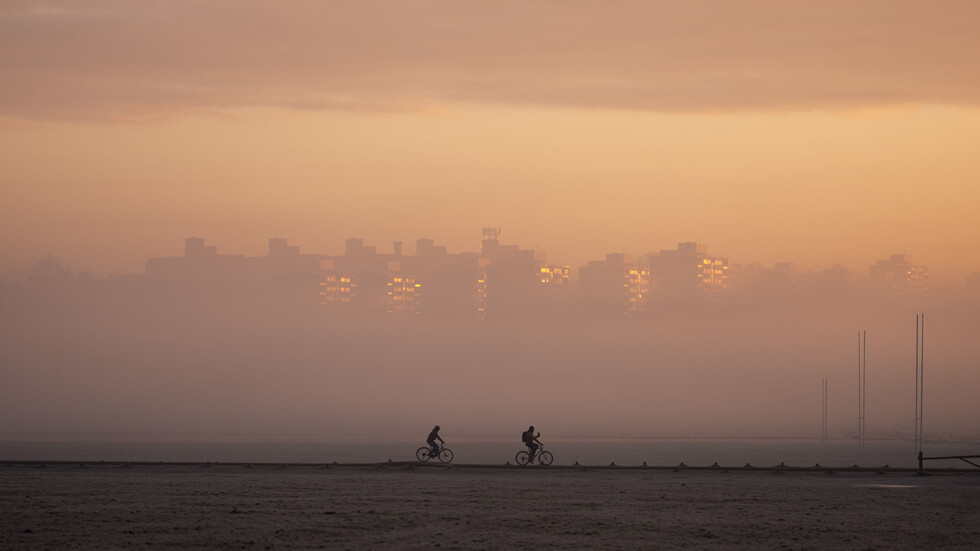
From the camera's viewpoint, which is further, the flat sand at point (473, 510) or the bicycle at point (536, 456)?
the bicycle at point (536, 456)

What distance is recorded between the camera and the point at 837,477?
5059 centimetres

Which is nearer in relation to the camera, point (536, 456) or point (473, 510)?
point (473, 510)

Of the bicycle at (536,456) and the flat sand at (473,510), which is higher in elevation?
the bicycle at (536,456)

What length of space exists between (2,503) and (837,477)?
35.9m

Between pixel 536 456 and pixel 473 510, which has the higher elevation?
pixel 536 456

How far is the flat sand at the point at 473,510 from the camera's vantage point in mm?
30969

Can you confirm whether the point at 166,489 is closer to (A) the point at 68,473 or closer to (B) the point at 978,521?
(A) the point at 68,473

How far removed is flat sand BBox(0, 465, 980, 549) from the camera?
31.0 metres

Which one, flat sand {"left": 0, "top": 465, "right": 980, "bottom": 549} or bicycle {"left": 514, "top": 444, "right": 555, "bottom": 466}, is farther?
bicycle {"left": 514, "top": 444, "right": 555, "bottom": 466}

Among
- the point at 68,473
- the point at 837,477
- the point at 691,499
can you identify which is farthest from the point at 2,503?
the point at 837,477

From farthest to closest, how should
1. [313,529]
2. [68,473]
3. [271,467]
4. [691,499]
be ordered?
[271,467]
[68,473]
[691,499]
[313,529]

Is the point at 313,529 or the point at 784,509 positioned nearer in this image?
the point at 313,529

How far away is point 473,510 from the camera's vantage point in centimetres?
3678

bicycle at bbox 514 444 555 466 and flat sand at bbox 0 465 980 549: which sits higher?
bicycle at bbox 514 444 555 466
